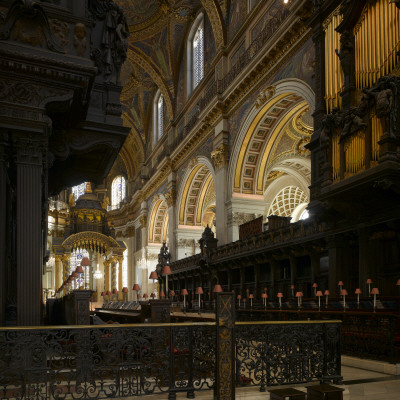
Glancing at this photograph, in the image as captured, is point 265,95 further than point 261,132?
No

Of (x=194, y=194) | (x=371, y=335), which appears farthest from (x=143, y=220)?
(x=371, y=335)

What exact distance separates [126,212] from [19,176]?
33.0 metres

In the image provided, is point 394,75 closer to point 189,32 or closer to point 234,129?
point 234,129

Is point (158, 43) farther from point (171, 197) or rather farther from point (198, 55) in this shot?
point (171, 197)

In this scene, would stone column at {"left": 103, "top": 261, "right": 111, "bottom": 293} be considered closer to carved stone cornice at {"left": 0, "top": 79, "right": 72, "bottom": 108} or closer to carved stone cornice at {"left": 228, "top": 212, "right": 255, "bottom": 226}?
carved stone cornice at {"left": 228, "top": 212, "right": 255, "bottom": 226}

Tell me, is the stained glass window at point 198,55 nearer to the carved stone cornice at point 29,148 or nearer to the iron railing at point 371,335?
the iron railing at point 371,335

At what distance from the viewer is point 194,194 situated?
25.4 metres

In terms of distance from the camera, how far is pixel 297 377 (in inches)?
221

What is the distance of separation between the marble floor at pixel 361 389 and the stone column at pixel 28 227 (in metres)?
1.52

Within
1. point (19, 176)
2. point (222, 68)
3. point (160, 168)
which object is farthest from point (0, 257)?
point (160, 168)

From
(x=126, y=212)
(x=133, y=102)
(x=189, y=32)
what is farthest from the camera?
(x=126, y=212)

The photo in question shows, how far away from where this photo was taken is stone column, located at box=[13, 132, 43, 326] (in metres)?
5.05

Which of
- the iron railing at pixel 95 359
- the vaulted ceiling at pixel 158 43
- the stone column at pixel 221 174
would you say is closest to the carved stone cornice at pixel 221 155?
the stone column at pixel 221 174

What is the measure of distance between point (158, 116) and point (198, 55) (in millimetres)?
8038
